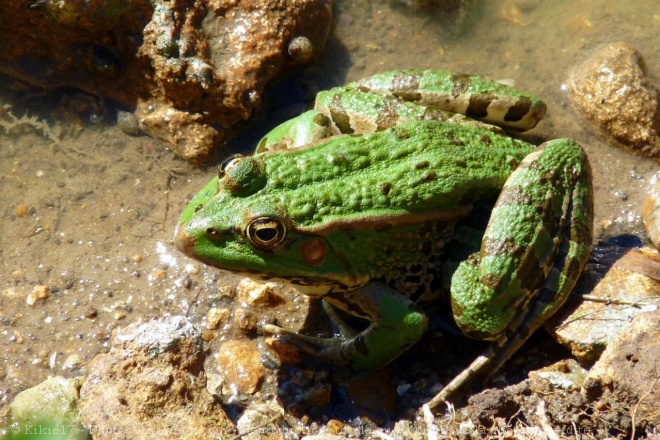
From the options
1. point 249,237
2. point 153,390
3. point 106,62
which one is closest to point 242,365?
point 153,390

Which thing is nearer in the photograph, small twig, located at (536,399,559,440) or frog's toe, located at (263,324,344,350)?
small twig, located at (536,399,559,440)

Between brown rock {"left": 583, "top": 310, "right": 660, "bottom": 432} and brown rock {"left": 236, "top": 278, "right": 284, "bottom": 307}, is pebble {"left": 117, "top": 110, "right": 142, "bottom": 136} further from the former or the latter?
brown rock {"left": 583, "top": 310, "right": 660, "bottom": 432}

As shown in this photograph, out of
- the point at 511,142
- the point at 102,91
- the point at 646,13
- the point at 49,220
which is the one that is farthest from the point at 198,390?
the point at 646,13

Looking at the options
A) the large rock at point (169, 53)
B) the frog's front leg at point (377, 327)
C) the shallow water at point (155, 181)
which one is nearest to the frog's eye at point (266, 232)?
the frog's front leg at point (377, 327)

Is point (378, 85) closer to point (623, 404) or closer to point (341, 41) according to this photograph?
point (341, 41)

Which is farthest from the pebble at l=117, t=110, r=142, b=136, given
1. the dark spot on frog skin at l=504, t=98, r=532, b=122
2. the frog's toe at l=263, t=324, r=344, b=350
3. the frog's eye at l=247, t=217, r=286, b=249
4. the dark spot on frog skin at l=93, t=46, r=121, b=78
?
the dark spot on frog skin at l=504, t=98, r=532, b=122
